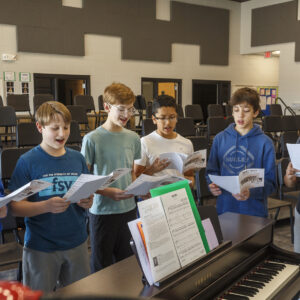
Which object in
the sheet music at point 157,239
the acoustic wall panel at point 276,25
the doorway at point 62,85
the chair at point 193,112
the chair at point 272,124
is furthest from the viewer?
the acoustic wall panel at point 276,25

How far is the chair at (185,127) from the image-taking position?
6.34 m

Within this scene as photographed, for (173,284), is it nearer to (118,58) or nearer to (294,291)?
(294,291)

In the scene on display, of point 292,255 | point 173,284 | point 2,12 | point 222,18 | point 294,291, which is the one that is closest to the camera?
point 173,284

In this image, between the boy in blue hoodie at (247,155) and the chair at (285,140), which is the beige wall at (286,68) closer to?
the chair at (285,140)

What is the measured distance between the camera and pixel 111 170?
2275 mm

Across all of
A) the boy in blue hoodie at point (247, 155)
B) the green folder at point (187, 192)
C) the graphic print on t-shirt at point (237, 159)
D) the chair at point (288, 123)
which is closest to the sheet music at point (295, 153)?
the boy in blue hoodie at point (247, 155)

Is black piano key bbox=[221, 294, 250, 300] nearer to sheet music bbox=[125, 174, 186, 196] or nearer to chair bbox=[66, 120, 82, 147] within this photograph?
sheet music bbox=[125, 174, 186, 196]

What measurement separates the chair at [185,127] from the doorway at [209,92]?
19.1 ft

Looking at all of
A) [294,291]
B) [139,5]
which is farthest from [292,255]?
[139,5]

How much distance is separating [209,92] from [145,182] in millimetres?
11031

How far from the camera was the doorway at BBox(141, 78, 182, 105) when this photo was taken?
11211 mm

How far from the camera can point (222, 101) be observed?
1270 centimetres

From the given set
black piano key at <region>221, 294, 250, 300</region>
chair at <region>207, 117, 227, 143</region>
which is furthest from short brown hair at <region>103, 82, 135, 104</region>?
chair at <region>207, 117, 227, 143</region>

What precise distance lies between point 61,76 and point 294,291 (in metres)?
8.94
